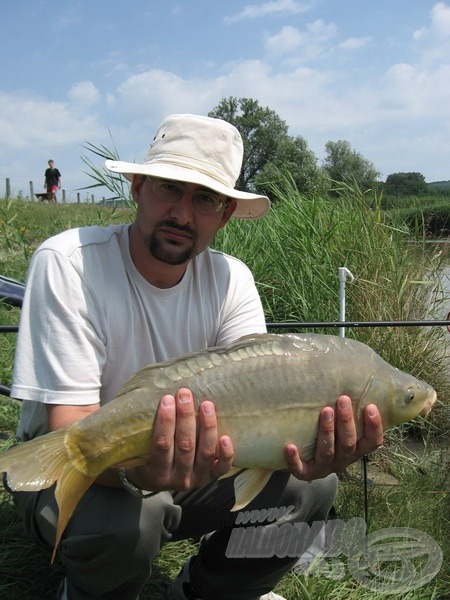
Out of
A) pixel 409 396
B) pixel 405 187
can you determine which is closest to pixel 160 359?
pixel 409 396

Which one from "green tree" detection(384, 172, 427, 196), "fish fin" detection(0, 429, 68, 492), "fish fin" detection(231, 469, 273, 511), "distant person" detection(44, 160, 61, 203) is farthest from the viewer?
"distant person" detection(44, 160, 61, 203)

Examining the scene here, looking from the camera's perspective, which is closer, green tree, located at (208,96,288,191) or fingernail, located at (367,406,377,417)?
fingernail, located at (367,406,377,417)

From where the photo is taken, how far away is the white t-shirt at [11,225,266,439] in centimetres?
160

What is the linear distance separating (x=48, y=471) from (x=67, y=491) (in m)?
0.06

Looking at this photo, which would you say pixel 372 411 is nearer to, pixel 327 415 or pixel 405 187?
pixel 327 415

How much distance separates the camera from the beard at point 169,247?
178 cm

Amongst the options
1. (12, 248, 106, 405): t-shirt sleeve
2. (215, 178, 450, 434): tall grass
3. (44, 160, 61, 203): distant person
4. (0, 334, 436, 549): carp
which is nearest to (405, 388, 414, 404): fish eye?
(0, 334, 436, 549): carp

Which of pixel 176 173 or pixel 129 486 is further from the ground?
pixel 176 173

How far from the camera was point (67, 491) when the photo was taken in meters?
1.33

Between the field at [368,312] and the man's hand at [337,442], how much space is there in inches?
27.5

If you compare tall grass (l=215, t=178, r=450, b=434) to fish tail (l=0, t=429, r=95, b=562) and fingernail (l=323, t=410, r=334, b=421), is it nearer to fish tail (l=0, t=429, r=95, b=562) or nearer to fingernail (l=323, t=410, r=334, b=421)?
fingernail (l=323, t=410, r=334, b=421)

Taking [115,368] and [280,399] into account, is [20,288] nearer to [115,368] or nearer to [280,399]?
[115,368]

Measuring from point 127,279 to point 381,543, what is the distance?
124 centimetres

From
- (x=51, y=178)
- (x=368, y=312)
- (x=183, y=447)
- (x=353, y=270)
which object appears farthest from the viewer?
(x=51, y=178)
